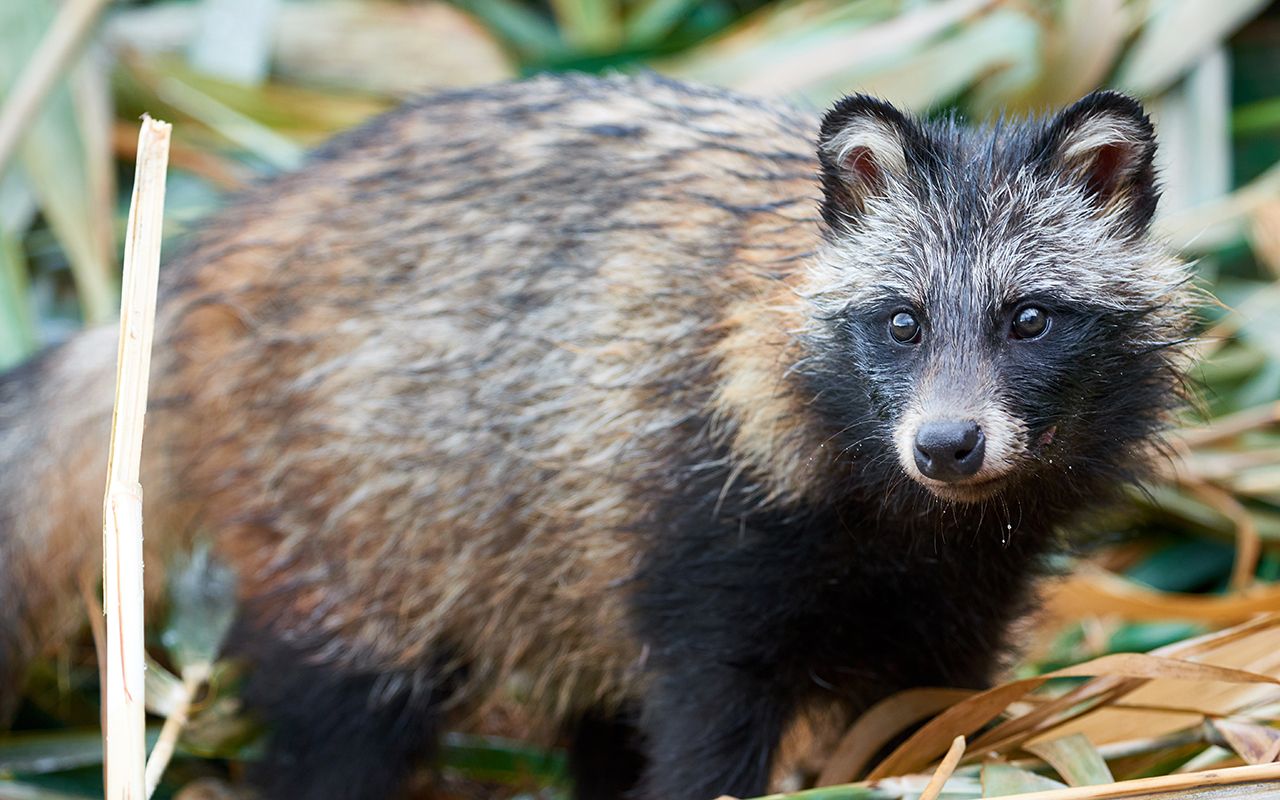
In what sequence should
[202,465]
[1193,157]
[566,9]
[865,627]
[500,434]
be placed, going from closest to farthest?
[865,627] → [500,434] → [202,465] → [1193,157] → [566,9]

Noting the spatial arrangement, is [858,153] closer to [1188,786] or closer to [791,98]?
[1188,786]

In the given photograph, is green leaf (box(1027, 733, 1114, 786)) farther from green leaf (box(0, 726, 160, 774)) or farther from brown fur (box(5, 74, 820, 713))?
green leaf (box(0, 726, 160, 774))

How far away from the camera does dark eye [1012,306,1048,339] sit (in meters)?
3.70

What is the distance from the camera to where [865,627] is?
4.31 metres

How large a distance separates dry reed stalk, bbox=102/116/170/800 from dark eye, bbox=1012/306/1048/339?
2039mm

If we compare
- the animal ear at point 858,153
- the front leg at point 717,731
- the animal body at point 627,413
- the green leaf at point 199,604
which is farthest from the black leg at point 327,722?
the animal ear at point 858,153

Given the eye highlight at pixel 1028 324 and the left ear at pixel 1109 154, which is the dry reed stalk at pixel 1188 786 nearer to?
the eye highlight at pixel 1028 324

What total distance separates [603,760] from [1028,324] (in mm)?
2631

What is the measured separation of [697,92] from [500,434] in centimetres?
140

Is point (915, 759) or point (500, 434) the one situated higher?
point (500, 434)

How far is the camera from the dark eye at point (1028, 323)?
12.1 ft

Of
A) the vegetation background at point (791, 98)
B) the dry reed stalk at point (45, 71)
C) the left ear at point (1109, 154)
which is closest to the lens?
the left ear at point (1109, 154)

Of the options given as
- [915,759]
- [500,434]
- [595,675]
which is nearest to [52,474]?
[500,434]

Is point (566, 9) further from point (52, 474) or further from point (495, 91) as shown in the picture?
point (52, 474)
